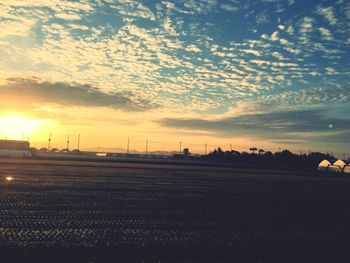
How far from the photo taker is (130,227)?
12727 mm

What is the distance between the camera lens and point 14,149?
318ft

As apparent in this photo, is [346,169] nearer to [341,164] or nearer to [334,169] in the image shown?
[341,164]

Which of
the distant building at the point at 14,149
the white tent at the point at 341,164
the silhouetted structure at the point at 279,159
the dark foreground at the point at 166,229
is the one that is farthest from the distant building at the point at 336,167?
the distant building at the point at 14,149

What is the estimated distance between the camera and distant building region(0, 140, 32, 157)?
93.3 metres

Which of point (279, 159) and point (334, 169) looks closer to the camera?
point (334, 169)

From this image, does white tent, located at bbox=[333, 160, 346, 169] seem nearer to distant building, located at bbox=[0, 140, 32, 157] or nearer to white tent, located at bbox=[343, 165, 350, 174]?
white tent, located at bbox=[343, 165, 350, 174]

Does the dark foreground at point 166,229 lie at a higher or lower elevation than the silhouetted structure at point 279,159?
lower

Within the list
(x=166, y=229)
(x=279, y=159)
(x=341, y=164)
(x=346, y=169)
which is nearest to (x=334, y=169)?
(x=341, y=164)

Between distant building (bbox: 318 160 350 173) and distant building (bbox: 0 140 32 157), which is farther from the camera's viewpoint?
distant building (bbox: 0 140 32 157)

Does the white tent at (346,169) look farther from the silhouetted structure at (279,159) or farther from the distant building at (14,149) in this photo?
the distant building at (14,149)

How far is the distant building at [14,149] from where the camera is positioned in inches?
3673

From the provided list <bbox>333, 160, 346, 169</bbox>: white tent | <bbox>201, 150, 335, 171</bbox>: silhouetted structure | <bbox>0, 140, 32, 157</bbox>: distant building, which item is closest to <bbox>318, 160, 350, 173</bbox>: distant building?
<bbox>333, 160, 346, 169</bbox>: white tent

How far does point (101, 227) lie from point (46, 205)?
18.3 ft

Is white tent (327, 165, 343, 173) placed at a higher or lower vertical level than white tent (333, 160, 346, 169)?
lower
